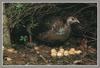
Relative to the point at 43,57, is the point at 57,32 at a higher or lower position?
higher

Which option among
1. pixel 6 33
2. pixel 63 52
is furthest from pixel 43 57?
pixel 6 33

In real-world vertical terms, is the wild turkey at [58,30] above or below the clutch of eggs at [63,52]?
above

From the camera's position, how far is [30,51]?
181cm

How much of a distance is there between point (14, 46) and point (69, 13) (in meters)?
0.45

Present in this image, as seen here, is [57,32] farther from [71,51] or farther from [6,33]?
[6,33]

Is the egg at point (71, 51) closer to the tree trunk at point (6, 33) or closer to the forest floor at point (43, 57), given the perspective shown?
the forest floor at point (43, 57)

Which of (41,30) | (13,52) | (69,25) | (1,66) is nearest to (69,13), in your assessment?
(69,25)

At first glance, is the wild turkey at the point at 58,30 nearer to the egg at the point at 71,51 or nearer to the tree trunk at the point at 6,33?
the egg at the point at 71,51

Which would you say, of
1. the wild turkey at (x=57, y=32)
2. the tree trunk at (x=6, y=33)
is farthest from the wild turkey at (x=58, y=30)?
the tree trunk at (x=6, y=33)

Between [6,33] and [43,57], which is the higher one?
[6,33]

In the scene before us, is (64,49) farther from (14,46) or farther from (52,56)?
(14,46)

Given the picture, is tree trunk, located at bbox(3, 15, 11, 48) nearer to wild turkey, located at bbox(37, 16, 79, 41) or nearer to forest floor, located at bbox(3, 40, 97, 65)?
forest floor, located at bbox(3, 40, 97, 65)

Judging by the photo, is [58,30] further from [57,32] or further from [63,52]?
[63,52]

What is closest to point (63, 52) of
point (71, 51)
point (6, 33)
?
point (71, 51)
